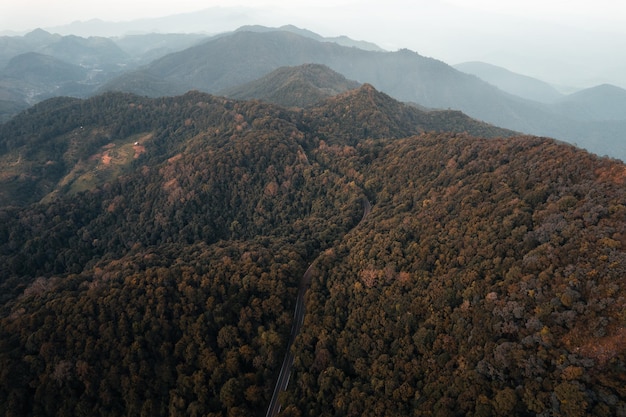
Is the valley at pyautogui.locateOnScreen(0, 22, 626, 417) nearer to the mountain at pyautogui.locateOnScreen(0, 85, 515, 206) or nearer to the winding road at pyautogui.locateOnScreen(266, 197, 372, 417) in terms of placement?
the winding road at pyautogui.locateOnScreen(266, 197, 372, 417)

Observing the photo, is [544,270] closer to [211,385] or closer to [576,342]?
[576,342]

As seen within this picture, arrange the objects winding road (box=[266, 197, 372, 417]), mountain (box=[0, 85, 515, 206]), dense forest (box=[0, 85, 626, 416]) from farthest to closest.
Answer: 1. mountain (box=[0, 85, 515, 206])
2. winding road (box=[266, 197, 372, 417])
3. dense forest (box=[0, 85, 626, 416])

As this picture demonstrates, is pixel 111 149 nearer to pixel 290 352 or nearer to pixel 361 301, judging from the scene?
pixel 290 352

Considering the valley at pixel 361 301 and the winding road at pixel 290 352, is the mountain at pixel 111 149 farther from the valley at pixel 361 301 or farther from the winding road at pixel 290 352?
the winding road at pixel 290 352

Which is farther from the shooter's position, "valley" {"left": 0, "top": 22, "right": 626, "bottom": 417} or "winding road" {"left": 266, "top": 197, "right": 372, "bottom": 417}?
"winding road" {"left": 266, "top": 197, "right": 372, "bottom": 417}

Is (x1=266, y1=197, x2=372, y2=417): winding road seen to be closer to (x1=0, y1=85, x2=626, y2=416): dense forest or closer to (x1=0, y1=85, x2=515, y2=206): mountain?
(x1=0, y1=85, x2=626, y2=416): dense forest

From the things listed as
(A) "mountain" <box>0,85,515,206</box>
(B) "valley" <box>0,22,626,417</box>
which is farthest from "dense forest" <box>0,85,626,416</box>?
(A) "mountain" <box>0,85,515,206</box>

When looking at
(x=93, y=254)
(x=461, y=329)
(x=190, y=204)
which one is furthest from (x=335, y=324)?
(x=93, y=254)

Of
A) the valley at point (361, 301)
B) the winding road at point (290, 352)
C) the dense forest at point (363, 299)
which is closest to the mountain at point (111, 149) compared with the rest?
the dense forest at point (363, 299)

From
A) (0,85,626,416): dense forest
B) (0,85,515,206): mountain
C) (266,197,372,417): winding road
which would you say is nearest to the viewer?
(0,85,626,416): dense forest
